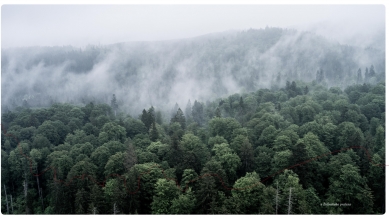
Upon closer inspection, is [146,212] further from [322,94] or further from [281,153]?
[322,94]

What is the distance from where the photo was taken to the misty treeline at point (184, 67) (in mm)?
64188

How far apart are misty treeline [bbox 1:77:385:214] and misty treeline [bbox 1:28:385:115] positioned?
34.1 metres

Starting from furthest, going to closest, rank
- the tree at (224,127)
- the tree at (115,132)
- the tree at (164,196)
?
the tree at (115,132)
the tree at (224,127)
the tree at (164,196)

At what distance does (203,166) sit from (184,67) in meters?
71.0

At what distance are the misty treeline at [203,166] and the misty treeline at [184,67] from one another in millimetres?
34118

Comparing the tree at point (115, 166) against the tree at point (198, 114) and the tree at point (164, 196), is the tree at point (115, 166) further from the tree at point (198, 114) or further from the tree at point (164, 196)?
the tree at point (198, 114)

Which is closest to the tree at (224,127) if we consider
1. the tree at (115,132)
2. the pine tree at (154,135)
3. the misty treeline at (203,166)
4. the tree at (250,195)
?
the misty treeline at (203,166)

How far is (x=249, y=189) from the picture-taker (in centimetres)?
1440

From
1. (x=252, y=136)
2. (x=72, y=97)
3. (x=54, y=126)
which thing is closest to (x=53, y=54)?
(x=72, y=97)

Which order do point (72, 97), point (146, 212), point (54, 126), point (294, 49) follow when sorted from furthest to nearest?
point (294, 49) → point (72, 97) → point (54, 126) → point (146, 212)

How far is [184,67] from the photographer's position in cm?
8638

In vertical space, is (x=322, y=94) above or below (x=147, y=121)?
above

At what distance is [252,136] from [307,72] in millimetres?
57471

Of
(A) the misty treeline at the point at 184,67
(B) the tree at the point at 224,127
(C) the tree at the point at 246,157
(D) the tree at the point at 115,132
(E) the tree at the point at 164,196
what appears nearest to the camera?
(E) the tree at the point at 164,196
